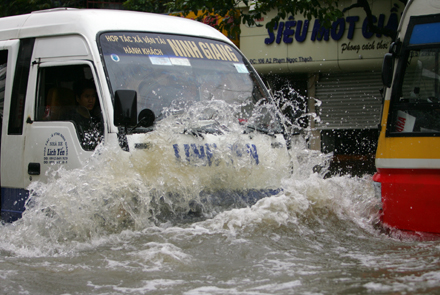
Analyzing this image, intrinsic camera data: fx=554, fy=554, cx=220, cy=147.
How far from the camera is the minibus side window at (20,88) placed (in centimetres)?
581

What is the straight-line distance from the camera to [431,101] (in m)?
5.23

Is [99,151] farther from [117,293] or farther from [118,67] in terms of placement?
[117,293]

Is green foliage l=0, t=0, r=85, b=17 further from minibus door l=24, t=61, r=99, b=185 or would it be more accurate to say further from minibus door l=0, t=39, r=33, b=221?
minibus door l=24, t=61, r=99, b=185

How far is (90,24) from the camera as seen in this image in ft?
17.9

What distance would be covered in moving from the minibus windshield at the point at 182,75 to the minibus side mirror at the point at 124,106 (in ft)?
1.26

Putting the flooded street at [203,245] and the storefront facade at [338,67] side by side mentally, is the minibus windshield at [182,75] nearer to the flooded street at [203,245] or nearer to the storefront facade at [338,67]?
the flooded street at [203,245]

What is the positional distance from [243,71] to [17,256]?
3.04 metres

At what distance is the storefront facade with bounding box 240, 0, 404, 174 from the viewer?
14445mm

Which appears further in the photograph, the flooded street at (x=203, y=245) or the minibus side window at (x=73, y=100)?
the minibus side window at (x=73, y=100)

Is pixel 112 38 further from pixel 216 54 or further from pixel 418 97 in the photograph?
pixel 418 97

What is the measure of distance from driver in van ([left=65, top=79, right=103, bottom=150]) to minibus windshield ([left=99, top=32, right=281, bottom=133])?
273 millimetres

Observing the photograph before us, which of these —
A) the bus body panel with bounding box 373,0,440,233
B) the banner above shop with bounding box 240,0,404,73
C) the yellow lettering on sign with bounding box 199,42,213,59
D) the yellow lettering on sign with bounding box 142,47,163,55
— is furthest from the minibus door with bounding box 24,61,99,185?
the banner above shop with bounding box 240,0,404,73

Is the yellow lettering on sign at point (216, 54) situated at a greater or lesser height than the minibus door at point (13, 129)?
greater

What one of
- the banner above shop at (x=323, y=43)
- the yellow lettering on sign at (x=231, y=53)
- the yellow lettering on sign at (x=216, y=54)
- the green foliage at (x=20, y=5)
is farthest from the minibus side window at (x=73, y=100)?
the green foliage at (x=20, y=5)
